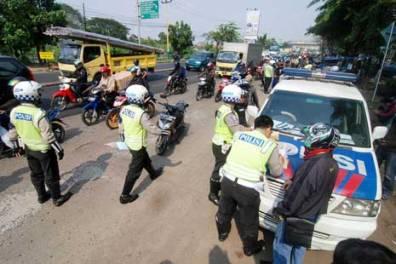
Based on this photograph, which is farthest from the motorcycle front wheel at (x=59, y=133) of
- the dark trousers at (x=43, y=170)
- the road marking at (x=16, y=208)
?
the dark trousers at (x=43, y=170)

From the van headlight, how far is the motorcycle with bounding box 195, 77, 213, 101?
9474 millimetres

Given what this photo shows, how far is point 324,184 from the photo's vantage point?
80.4 inches

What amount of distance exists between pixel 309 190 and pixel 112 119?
6221mm

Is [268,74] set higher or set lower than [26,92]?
lower

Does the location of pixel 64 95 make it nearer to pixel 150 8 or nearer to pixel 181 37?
pixel 150 8

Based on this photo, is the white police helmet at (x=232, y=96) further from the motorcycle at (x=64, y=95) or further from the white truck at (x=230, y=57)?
the white truck at (x=230, y=57)

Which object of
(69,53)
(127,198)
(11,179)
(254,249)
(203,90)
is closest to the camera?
(254,249)

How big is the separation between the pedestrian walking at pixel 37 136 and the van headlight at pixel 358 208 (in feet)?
12.0

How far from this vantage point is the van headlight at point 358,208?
2621mm

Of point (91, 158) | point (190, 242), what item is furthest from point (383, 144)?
point (91, 158)

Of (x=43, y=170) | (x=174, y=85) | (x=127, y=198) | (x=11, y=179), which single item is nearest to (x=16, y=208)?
(x=43, y=170)

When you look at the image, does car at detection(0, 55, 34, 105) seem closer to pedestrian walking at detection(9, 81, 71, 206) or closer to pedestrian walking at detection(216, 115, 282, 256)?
pedestrian walking at detection(9, 81, 71, 206)

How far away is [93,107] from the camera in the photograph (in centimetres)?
741

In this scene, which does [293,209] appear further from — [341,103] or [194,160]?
[194,160]
